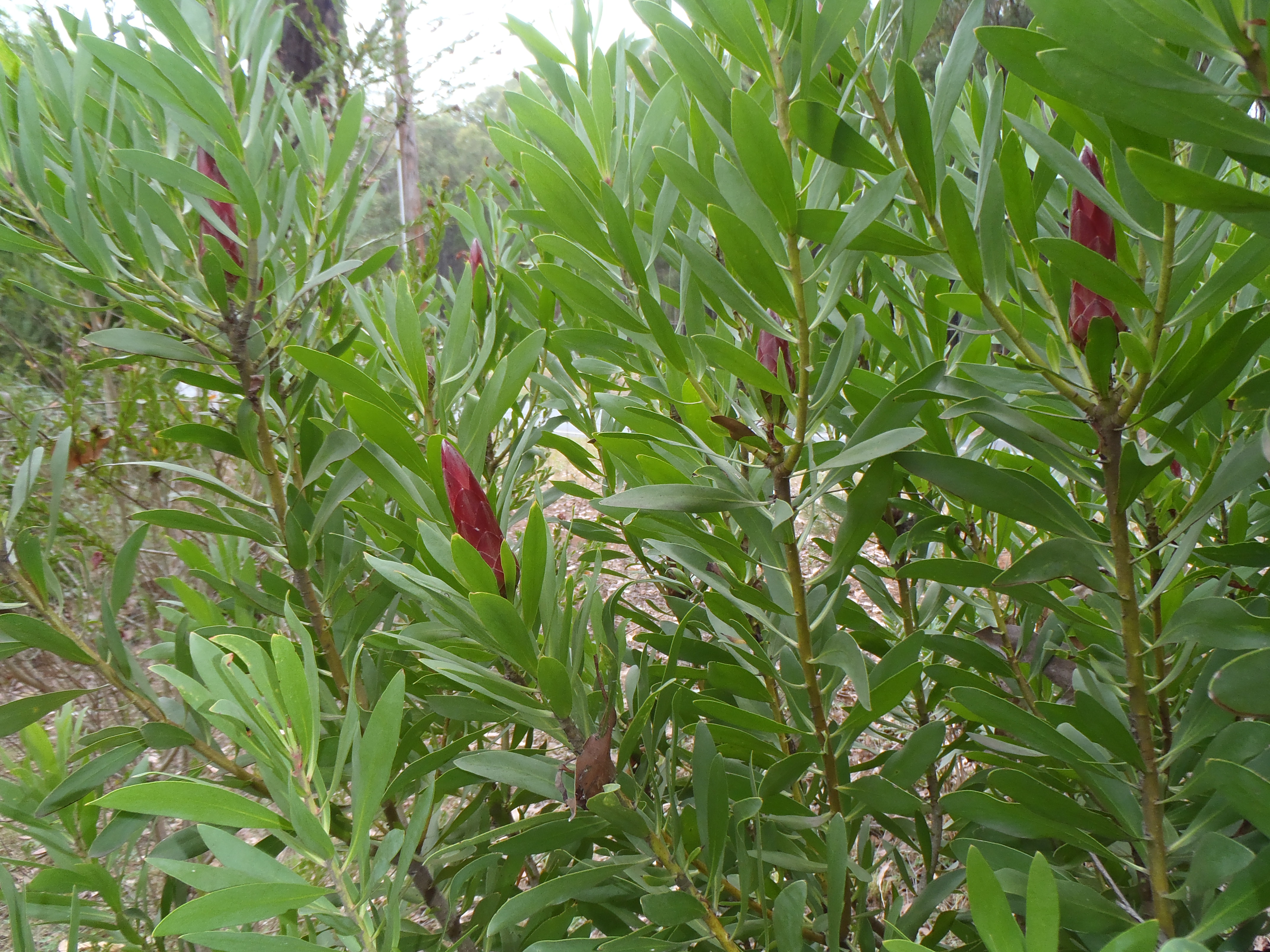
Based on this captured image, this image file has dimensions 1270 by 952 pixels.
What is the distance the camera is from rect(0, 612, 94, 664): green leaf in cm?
54

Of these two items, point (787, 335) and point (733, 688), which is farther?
point (733, 688)

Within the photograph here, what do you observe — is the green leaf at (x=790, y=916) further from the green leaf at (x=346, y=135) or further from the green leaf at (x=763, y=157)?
the green leaf at (x=346, y=135)

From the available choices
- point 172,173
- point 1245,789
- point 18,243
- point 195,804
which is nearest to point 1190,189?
point 1245,789

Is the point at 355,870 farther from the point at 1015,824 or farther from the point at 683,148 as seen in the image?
the point at 683,148

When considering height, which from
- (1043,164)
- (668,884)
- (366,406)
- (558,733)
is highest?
(1043,164)

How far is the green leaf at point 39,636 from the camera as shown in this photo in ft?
1.78

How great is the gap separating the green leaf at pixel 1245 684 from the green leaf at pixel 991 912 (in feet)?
0.37

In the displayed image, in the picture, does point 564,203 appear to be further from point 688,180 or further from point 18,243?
point 18,243

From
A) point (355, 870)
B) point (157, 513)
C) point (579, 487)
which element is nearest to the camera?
point (355, 870)

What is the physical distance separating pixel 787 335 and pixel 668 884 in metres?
0.36

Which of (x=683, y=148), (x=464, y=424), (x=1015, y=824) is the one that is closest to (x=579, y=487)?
(x=464, y=424)

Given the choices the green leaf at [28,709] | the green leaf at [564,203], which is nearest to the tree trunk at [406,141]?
the green leaf at [564,203]

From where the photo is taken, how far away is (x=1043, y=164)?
0.39 m

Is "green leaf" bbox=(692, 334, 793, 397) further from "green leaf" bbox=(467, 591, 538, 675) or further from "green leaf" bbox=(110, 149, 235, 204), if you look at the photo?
"green leaf" bbox=(110, 149, 235, 204)
